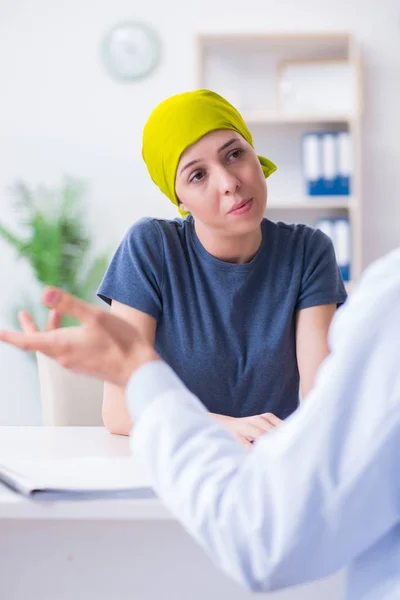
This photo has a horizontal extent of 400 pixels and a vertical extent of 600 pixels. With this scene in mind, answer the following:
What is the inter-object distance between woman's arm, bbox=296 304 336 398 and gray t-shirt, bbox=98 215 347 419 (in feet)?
0.05

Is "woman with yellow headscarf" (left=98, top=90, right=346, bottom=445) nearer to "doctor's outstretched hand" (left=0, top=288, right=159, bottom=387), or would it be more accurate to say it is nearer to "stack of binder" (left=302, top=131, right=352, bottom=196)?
"doctor's outstretched hand" (left=0, top=288, right=159, bottom=387)

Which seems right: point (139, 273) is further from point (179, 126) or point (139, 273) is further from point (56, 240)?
point (56, 240)

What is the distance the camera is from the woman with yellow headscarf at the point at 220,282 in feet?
5.05

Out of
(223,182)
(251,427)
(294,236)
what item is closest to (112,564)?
(251,427)

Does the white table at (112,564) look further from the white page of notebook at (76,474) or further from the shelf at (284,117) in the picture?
the shelf at (284,117)

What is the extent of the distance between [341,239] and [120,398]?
2623 millimetres

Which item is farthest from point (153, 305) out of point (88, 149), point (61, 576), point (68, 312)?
point (88, 149)

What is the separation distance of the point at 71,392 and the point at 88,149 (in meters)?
2.72

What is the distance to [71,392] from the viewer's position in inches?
68.3

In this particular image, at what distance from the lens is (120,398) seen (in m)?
1.43

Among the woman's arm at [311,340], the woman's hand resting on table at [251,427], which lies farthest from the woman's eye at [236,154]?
the woman's hand resting on table at [251,427]

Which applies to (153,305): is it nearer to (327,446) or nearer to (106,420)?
(106,420)

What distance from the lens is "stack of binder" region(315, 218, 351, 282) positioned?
3873 millimetres

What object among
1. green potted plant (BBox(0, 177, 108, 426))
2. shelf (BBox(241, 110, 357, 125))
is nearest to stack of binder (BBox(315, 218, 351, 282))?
shelf (BBox(241, 110, 357, 125))
